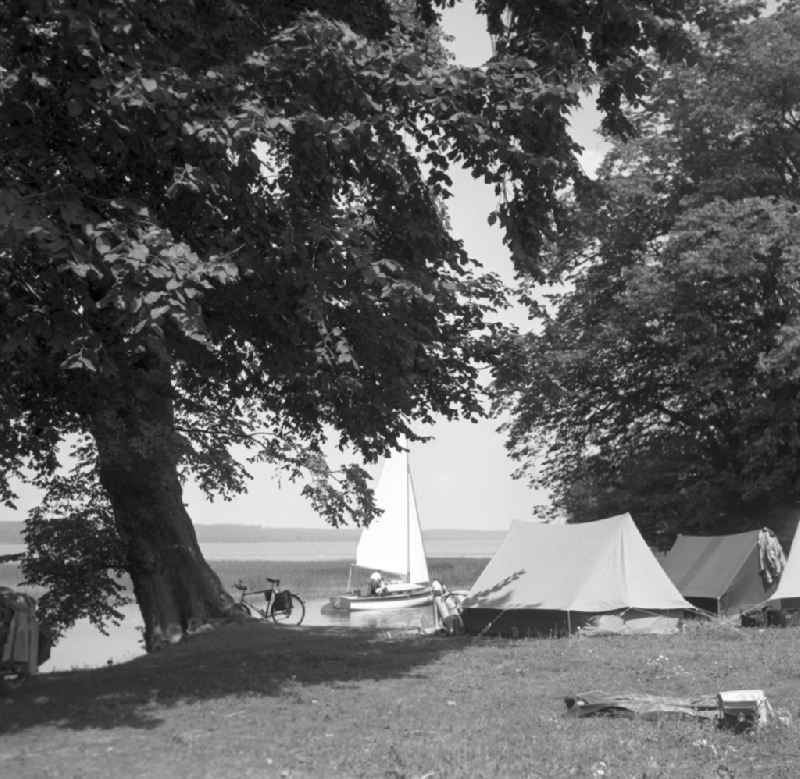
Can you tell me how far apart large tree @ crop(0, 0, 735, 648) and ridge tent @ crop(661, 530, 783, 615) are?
26.2ft

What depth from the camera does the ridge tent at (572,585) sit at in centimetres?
1728

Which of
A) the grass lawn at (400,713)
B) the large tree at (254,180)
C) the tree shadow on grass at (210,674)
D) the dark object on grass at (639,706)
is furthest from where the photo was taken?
the tree shadow on grass at (210,674)

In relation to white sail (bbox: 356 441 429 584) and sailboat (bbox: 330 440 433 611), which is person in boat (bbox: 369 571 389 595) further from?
white sail (bbox: 356 441 429 584)

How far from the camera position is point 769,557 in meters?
19.3

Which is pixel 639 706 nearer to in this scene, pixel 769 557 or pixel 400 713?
pixel 400 713

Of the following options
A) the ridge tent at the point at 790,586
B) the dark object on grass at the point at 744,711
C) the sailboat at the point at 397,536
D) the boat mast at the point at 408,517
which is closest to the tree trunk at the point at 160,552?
the ridge tent at the point at 790,586

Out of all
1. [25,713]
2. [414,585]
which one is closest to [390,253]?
[25,713]

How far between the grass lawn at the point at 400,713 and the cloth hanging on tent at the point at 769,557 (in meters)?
3.56

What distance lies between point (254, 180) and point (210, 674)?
5866 millimetres

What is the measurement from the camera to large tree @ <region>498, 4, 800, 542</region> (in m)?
24.1

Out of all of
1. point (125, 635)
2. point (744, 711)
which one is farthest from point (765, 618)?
point (125, 635)

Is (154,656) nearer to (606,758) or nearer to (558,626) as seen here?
(558,626)

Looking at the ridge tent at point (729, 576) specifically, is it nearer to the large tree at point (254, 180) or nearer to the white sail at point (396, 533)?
the large tree at point (254, 180)

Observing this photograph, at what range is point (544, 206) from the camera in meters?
12.4
